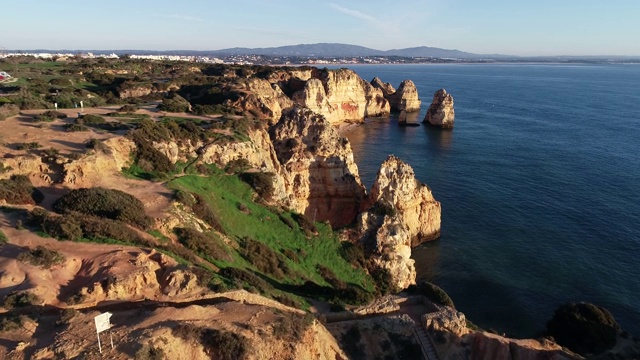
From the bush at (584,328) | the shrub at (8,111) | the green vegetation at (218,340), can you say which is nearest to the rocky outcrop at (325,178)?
the bush at (584,328)

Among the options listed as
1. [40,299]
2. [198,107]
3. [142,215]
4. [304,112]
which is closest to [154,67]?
[198,107]

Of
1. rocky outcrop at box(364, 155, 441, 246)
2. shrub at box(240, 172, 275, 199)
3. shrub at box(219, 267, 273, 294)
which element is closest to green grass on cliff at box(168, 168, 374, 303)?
shrub at box(240, 172, 275, 199)

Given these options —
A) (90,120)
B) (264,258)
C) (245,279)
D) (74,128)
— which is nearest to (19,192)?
(74,128)

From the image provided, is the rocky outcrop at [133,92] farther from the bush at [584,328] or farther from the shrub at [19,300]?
the bush at [584,328]

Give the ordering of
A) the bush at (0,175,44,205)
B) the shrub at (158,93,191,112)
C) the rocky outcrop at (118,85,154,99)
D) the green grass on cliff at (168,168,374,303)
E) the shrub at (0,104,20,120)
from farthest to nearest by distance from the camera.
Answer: the rocky outcrop at (118,85,154,99)
the shrub at (158,93,191,112)
the shrub at (0,104,20,120)
the green grass on cliff at (168,168,374,303)
the bush at (0,175,44,205)

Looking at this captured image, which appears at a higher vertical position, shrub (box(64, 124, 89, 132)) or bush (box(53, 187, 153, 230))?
shrub (box(64, 124, 89, 132))

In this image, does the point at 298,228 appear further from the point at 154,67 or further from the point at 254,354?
the point at 154,67

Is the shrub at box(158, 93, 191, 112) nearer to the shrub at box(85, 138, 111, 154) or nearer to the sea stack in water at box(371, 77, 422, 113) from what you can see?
the shrub at box(85, 138, 111, 154)
